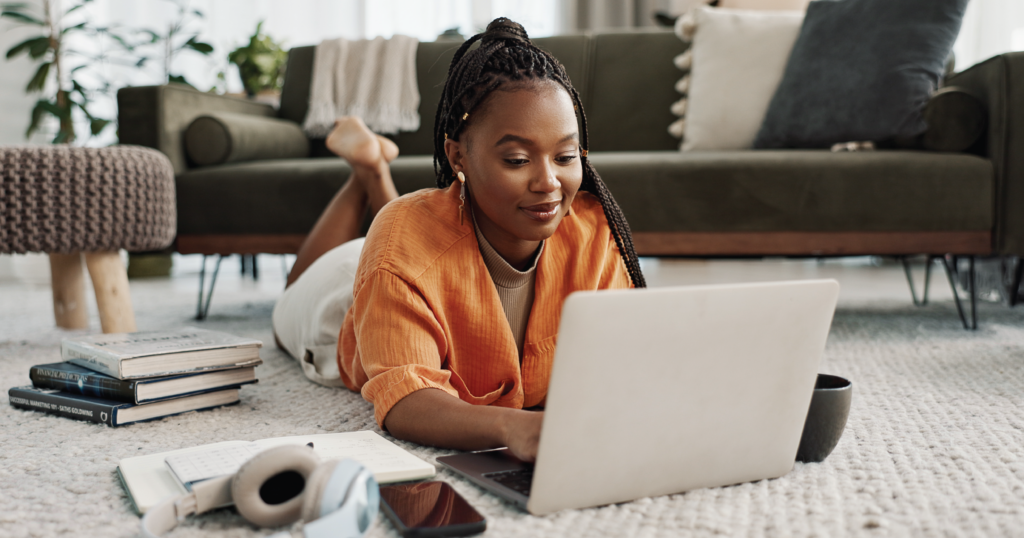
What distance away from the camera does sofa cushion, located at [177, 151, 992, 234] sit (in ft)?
5.39

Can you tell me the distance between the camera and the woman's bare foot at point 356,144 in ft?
5.19

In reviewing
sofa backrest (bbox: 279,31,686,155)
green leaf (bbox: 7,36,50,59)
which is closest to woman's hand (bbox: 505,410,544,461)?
sofa backrest (bbox: 279,31,686,155)

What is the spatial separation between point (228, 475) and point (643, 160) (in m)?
1.31

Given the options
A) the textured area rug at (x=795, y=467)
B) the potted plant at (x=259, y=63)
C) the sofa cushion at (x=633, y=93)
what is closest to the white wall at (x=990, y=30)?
the sofa cushion at (x=633, y=93)

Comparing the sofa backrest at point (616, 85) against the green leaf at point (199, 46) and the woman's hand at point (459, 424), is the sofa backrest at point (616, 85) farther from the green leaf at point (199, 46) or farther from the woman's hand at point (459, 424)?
the woman's hand at point (459, 424)

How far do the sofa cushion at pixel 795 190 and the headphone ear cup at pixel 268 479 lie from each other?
1228mm

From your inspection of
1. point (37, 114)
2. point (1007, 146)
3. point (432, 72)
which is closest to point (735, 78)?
point (1007, 146)

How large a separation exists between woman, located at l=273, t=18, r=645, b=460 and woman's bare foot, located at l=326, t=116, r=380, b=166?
1.87ft

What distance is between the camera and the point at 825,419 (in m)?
0.77

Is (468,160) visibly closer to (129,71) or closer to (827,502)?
(827,502)

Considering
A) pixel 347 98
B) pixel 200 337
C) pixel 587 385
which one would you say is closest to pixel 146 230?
pixel 200 337

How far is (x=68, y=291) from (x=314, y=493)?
157cm

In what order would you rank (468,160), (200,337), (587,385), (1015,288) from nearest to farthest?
1. (587,385)
2. (468,160)
3. (200,337)
4. (1015,288)

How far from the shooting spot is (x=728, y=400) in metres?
0.65
